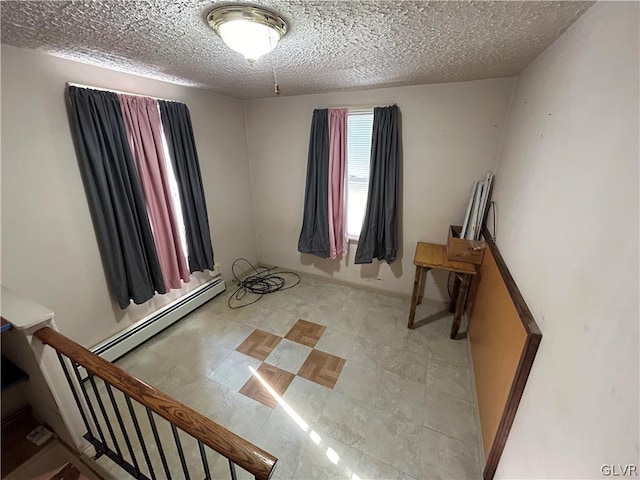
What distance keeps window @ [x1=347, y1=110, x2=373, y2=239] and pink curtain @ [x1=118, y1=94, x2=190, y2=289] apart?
1.73 m

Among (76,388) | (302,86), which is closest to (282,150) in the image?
(302,86)

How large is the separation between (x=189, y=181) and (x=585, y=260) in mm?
2672

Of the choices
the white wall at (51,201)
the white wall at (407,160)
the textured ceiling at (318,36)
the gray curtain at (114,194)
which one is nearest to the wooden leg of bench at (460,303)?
the white wall at (407,160)

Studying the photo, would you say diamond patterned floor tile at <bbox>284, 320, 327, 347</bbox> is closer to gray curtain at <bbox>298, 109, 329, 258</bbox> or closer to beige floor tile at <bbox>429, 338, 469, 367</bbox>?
gray curtain at <bbox>298, 109, 329, 258</bbox>

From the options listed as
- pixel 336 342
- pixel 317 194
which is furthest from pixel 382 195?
pixel 336 342

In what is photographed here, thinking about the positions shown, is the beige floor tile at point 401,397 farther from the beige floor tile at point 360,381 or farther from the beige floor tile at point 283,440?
the beige floor tile at point 283,440

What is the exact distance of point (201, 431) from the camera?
0.76 meters

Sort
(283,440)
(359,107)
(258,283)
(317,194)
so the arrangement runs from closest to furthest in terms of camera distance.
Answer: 1. (283,440)
2. (359,107)
3. (317,194)
4. (258,283)

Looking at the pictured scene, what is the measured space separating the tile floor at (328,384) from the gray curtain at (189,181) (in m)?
0.63

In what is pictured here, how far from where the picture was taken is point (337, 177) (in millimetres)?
2746

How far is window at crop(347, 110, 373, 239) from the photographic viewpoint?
258 centimetres

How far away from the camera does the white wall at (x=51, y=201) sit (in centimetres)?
143

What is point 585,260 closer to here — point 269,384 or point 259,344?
point 269,384

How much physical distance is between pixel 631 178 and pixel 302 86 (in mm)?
2283
